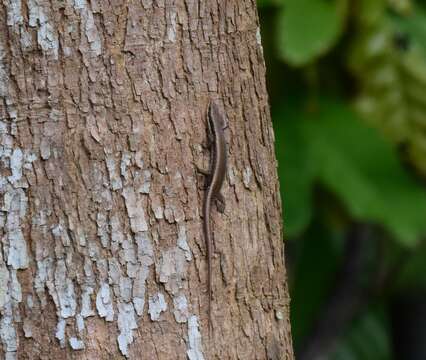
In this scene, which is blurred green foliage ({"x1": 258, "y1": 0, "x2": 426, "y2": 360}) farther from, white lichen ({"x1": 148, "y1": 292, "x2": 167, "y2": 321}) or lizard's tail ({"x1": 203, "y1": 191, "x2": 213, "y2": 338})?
white lichen ({"x1": 148, "y1": 292, "x2": 167, "y2": 321})

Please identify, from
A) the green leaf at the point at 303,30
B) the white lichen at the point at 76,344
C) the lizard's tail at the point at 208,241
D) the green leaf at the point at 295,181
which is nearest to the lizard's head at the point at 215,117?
the lizard's tail at the point at 208,241

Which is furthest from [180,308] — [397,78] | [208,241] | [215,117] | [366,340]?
[366,340]

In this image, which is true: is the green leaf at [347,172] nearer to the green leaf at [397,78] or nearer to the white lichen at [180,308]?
the green leaf at [397,78]

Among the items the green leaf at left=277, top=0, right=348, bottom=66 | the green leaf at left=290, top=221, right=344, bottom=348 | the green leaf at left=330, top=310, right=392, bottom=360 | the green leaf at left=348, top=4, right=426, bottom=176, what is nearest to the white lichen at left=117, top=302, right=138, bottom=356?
the green leaf at left=277, top=0, right=348, bottom=66

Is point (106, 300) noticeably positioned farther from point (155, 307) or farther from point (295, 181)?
point (295, 181)

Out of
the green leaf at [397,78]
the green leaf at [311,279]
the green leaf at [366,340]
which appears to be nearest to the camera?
the green leaf at [397,78]

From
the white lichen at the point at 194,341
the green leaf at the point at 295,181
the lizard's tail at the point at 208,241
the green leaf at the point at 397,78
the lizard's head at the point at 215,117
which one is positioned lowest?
the white lichen at the point at 194,341

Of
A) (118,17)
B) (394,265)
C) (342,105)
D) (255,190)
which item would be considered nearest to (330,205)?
(342,105)
